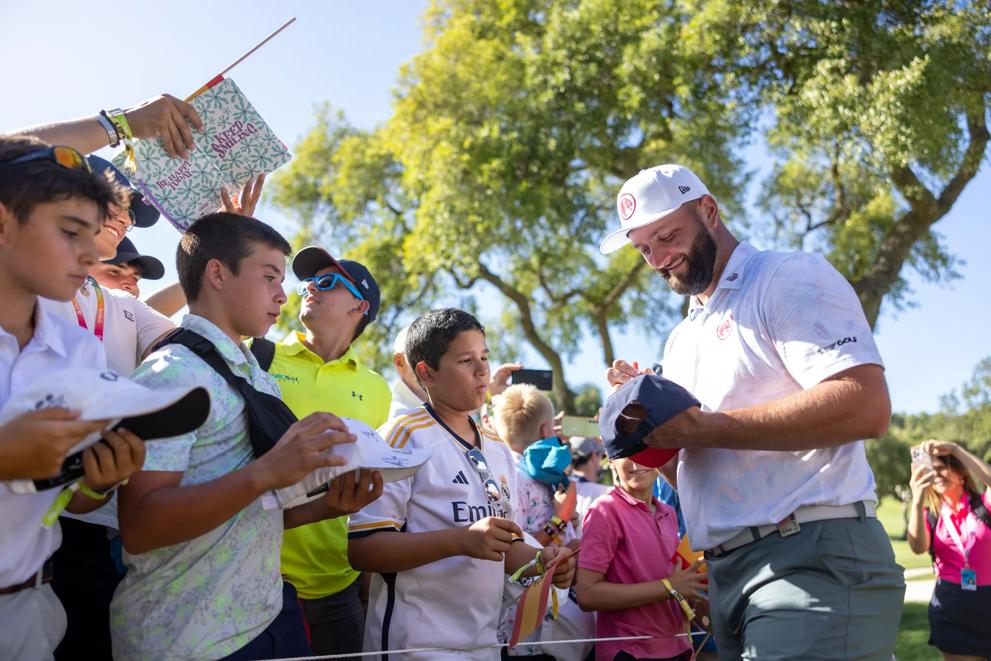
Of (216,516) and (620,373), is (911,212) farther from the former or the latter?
(216,516)

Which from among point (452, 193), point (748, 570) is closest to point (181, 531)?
point (748, 570)

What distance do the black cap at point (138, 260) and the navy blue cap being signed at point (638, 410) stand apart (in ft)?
7.17

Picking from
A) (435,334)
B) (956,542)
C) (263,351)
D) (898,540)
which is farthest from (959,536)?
(898,540)

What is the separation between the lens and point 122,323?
326cm

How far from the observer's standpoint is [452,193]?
1727cm

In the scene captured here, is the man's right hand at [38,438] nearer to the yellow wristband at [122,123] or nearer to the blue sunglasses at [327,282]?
the yellow wristband at [122,123]

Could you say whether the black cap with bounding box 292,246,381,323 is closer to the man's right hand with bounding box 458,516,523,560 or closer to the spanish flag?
the man's right hand with bounding box 458,516,523,560

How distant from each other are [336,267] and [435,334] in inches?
33.9

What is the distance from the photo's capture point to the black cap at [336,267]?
4.26 m

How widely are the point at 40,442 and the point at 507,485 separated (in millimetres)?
2116

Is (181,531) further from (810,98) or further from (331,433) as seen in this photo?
(810,98)

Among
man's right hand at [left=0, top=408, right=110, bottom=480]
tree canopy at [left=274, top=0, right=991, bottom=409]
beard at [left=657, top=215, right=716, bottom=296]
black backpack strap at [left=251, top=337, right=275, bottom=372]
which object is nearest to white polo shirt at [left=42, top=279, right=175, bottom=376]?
black backpack strap at [left=251, top=337, right=275, bottom=372]

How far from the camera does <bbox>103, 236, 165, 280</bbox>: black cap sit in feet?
12.4

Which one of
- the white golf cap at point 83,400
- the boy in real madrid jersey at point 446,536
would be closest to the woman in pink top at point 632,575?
the boy in real madrid jersey at point 446,536
